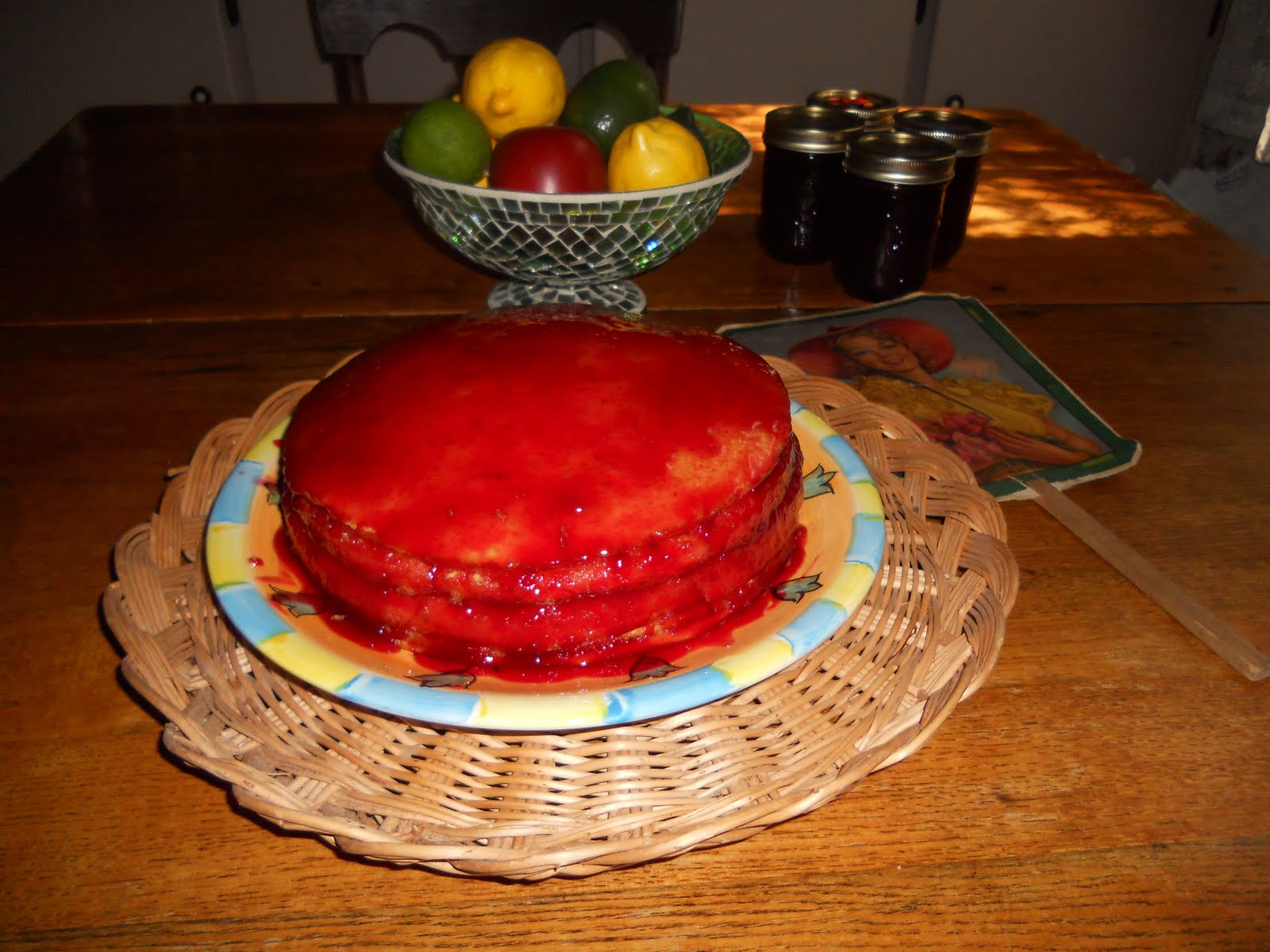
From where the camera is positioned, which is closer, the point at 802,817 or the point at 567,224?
the point at 802,817

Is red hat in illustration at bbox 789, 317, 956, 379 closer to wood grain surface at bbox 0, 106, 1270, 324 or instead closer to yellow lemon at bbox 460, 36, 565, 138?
wood grain surface at bbox 0, 106, 1270, 324

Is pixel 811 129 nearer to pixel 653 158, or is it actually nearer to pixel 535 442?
pixel 653 158

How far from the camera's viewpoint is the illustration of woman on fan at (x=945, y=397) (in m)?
1.01

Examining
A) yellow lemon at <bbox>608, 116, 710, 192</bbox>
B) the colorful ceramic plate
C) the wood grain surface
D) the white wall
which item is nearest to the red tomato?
yellow lemon at <bbox>608, 116, 710, 192</bbox>

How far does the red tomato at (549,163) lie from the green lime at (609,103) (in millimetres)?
111

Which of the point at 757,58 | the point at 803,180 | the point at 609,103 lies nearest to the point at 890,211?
the point at 803,180

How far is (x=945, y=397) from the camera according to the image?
43.9 inches

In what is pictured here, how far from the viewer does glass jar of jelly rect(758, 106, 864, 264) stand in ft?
4.44

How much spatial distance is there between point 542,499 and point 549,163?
1.97 feet

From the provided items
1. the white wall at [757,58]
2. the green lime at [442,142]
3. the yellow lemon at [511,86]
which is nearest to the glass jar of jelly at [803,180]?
the yellow lemon at [511,86]

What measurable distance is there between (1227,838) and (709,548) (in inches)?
15.7

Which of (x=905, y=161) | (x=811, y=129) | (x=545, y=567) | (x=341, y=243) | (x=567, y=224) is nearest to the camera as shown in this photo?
(x=545, y=567)

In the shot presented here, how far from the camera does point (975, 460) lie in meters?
1.00

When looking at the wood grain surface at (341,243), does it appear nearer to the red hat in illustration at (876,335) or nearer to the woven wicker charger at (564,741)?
the red hat in illustration at (876,335)
